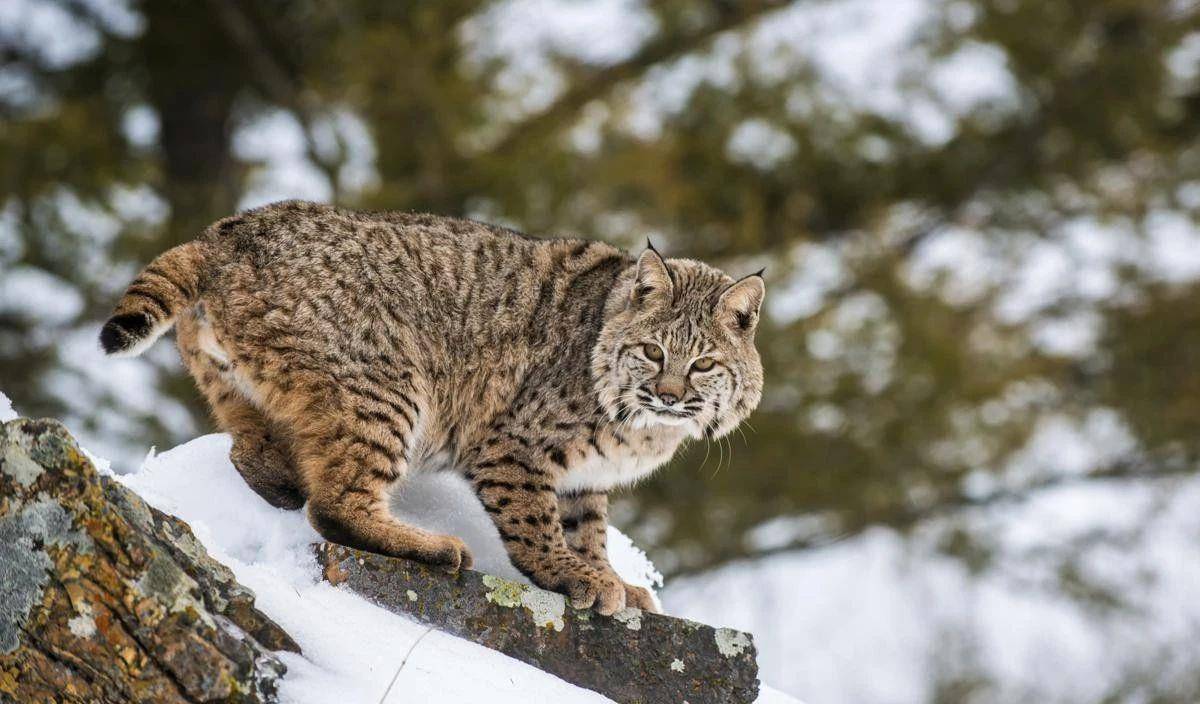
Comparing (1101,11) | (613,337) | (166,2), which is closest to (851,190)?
(1101,11)

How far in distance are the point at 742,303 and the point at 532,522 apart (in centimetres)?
127

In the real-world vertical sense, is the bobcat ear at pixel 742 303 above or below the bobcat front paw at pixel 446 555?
above

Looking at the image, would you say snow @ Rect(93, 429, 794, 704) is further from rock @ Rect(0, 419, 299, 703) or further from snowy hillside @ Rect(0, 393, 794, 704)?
rock @ Rect(0, 419, 299, 703)

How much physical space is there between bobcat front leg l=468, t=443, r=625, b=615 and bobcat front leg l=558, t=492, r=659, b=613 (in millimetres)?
177

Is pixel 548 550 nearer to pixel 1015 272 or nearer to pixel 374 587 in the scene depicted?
pixel 374 587

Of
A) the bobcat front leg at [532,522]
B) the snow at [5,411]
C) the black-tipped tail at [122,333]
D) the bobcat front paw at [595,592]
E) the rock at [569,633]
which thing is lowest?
the snow at [5,411]

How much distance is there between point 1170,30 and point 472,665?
11.5 meters

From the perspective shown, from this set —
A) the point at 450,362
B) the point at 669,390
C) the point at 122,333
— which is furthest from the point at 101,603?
the point at 669,390

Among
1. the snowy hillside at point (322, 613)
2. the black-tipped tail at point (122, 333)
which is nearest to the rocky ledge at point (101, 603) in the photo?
the snowy hillside at point (322, 613)

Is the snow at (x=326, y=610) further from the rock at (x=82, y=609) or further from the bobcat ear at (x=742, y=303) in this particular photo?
the bobcat ear at (x=742, y=303)

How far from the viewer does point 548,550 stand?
501cm

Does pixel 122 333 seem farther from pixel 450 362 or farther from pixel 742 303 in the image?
pixel 742 303

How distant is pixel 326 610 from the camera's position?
160 inches

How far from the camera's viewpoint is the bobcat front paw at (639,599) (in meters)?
5.20
